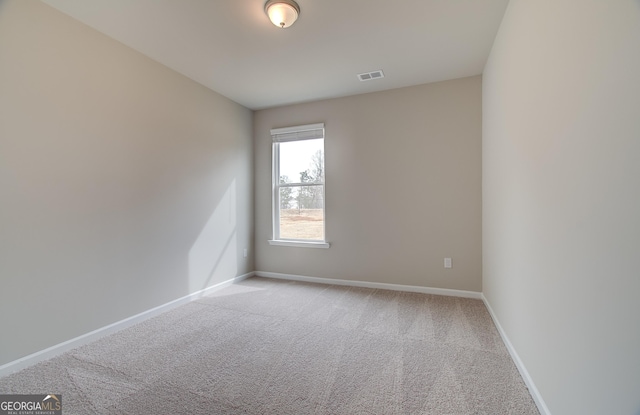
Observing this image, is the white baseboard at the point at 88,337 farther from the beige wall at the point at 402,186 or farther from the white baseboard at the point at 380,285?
the beige wall at the point at 402,186

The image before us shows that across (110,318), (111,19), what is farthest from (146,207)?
(111,19)

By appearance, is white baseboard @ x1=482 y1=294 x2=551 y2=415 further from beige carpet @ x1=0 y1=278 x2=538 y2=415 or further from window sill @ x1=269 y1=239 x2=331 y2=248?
window sill @ x1=269 y1=239 x2=331 y2=248

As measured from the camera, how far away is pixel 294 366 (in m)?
1.90

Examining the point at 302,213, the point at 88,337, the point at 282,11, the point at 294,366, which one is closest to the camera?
the point at 294,366

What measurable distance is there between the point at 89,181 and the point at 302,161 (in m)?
2.58

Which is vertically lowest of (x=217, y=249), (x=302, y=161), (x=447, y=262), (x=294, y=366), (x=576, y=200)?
(x=294, y=366)

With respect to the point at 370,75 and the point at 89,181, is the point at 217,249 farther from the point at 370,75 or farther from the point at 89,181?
the point at 370,75

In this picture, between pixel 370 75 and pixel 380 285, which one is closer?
pixel 370 75

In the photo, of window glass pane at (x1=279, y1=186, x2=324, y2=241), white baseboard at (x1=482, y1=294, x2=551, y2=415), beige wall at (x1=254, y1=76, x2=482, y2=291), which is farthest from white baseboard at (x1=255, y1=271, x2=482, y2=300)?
white baseboard at (x1=482, y1=294, x2=551, y2=415)

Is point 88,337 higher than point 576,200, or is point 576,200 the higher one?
point 576,200

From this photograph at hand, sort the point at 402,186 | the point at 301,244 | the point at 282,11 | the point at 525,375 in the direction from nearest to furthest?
the point at 525,375
the point at 282,11
the point at 402,186
the point at 301,244

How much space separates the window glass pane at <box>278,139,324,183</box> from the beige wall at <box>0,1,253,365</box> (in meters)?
1.18

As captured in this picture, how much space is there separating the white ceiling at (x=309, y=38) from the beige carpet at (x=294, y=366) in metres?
2.69

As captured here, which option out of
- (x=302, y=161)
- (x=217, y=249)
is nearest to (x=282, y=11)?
(x=302, y=161)
